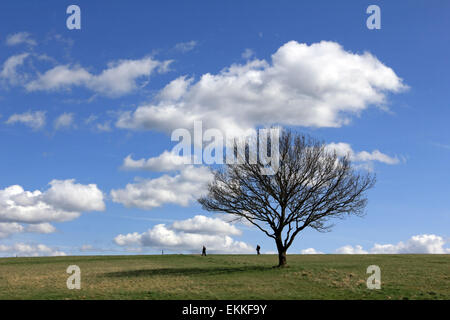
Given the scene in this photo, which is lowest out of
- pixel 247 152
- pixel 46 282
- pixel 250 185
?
pixel 46 282

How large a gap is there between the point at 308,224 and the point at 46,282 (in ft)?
78.5

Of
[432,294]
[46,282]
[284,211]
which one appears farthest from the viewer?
[284,211]

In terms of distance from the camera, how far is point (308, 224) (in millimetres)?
43188

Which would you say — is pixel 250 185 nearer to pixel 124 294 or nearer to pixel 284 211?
pixel 284 211

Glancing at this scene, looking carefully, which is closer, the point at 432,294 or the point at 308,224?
the point at 432,294

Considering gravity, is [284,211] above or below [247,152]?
below

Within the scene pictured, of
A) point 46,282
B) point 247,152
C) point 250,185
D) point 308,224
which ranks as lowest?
point 46,282

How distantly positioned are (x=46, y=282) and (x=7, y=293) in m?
6.46
